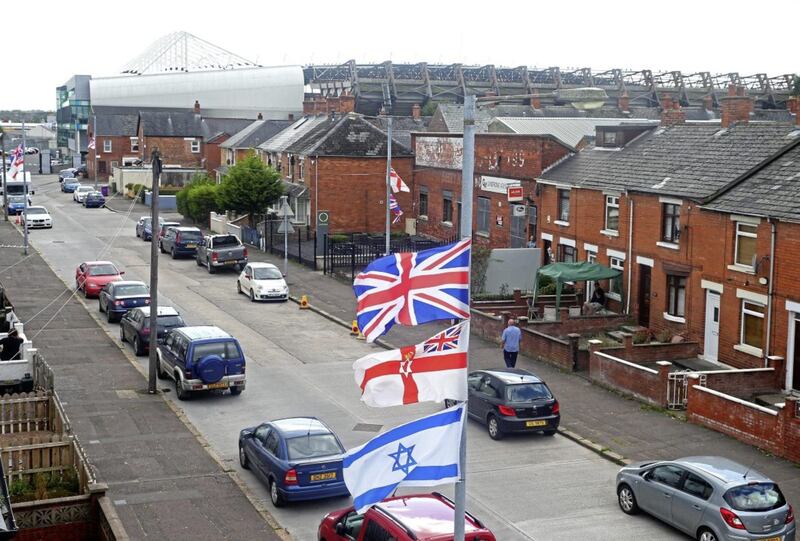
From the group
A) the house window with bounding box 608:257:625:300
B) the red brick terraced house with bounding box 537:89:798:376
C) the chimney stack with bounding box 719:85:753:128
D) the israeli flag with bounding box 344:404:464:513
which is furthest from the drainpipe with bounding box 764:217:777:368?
the israeli flag with bounding box 344:404:464:513

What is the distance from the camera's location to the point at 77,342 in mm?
33750

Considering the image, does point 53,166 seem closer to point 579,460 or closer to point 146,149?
point 146,149

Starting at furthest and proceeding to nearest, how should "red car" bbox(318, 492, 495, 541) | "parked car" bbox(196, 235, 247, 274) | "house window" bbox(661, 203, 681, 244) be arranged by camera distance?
"parked car" bbox(196, 235, 247, 274), "house window" bbox(661, 203, 681, 244), "red car" bbox(318, 492, 495, 541)

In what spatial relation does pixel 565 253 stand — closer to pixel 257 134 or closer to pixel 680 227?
pixel 680 227

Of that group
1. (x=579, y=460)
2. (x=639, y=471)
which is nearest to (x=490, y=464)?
(x=579, y=460)

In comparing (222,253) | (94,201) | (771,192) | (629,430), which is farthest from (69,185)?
(629,430)

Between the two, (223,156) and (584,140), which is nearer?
(584,140)

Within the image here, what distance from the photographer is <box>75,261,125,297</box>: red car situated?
4209 cm

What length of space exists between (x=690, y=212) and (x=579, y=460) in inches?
492

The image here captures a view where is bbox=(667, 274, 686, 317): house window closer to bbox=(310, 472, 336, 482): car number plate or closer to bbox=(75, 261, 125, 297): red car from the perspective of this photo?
bbox=(310, 472, 336, 482): car number plate

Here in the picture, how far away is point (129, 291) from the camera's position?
123 feet

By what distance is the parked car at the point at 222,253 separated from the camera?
48625 millimetres

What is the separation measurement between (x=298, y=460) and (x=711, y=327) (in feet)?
53.8

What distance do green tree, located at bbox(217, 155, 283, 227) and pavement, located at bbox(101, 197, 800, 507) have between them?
27513 mm
